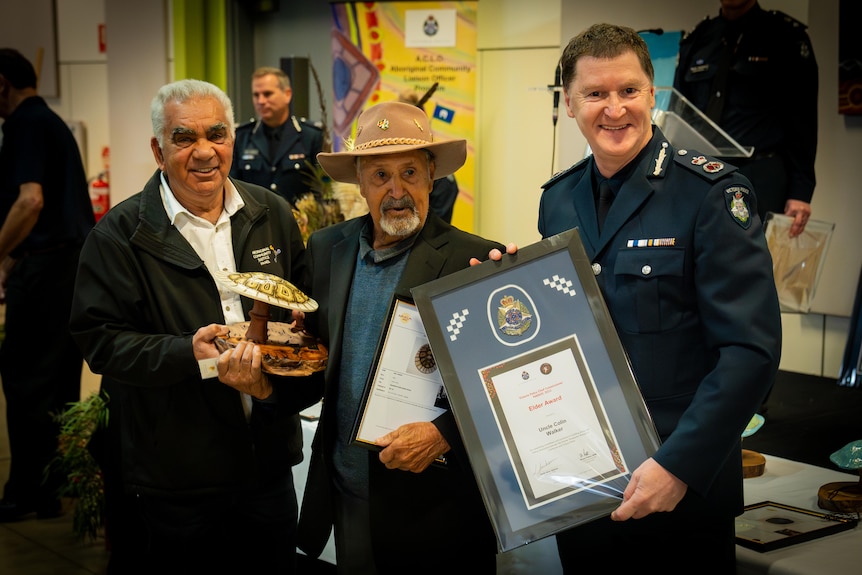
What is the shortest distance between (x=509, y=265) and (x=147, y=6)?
216 inches

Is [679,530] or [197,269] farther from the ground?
[197,269]

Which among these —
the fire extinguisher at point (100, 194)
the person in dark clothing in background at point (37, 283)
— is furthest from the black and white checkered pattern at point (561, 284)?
the fire extinguisher at point (100, 194)

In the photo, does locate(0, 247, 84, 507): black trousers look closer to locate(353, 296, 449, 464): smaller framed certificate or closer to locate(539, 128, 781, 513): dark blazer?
locate(353, 296, 449, 464): smaller framed certificate

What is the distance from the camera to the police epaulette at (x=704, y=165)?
1.75m

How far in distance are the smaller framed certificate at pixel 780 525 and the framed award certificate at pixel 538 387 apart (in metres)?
0.89

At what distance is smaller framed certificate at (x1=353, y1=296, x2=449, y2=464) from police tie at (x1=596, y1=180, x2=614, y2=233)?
1.48ft

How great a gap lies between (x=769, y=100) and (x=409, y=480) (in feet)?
8.82

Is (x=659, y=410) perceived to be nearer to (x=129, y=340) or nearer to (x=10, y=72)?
(x=129, y=340)

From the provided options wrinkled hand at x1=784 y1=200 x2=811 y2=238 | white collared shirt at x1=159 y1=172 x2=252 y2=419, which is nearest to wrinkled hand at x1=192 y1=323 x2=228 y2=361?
white collared shirt at x1=159 y1=172 x2=252 y2=419

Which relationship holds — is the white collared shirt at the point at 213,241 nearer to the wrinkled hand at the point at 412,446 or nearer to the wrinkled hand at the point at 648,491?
the wrinkled hand at the point at 412,446

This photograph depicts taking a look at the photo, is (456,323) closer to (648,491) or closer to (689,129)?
(648,491)

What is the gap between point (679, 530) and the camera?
1.86 m

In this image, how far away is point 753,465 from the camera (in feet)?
9.93

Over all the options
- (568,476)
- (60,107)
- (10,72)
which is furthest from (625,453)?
(60,107)
